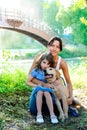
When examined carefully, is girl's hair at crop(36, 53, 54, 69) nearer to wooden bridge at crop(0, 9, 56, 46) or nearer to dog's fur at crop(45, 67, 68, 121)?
dog's fur at crop(45, 67, 68, 121)

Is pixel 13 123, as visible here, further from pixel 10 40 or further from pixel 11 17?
pixel 10 40

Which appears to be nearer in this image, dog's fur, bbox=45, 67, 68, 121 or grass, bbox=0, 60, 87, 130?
grass, bbox=0, 60, 87, 130

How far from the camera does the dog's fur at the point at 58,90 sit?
323 cm

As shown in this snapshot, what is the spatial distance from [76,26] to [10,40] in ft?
32.3

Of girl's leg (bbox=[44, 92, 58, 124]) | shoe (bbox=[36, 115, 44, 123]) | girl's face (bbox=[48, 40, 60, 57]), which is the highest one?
girl's face (bbox=[48, 40, 60, 57])

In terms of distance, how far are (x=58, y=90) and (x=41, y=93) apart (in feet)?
0.67

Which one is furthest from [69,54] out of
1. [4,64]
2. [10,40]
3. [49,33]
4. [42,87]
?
[42,87]

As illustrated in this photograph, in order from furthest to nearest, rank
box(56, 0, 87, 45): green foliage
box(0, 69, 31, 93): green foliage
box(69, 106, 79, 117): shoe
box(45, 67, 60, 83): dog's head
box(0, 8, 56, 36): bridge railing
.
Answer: box(56, 0, 87, 45): green foliage → box(0, 8, 56, 36): bridge railing → box(0, 69, 31, 93): green foliage → box(69, 106, 79, 117): shoe → box(45, 67, 60, 83): dog's head

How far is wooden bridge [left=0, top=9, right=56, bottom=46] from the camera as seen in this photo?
56.1ft

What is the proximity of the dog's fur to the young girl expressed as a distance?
0.05 m

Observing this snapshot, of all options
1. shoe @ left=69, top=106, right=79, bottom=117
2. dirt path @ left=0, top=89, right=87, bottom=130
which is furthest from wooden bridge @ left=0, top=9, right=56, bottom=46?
shoe @ left=69, top=106, right=79, bottom=117

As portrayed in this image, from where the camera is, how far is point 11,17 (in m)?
17.2

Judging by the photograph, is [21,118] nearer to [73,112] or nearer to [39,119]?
[39,119]

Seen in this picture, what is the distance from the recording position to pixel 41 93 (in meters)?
3.13
